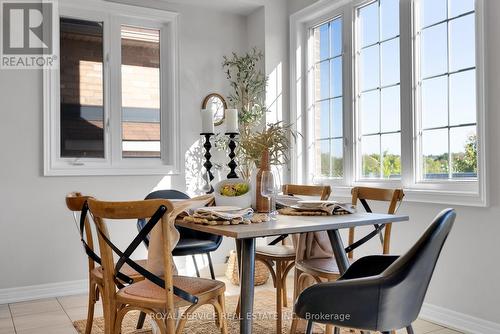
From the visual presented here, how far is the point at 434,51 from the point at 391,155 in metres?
0.80

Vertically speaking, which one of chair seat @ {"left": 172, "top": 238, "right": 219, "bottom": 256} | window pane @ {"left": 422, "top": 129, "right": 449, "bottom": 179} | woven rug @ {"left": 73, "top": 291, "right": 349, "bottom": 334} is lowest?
woven rug @ {"left": 73, "top": 291, "right": 349, "bottom": 334}

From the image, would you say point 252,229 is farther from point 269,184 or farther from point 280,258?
point 280,258

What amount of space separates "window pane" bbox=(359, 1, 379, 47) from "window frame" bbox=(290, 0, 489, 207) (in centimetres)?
7

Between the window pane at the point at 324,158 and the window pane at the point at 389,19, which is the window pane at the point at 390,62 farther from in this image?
the window pane at the point at 324,158

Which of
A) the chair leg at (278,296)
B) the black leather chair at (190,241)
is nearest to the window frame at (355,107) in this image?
the chair leg at (278,296)

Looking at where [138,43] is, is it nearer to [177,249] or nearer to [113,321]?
[177,249]

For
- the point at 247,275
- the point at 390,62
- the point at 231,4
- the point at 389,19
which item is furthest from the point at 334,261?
the point at 231,4

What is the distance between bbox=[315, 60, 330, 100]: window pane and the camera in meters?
4.04

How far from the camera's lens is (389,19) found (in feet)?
11.2

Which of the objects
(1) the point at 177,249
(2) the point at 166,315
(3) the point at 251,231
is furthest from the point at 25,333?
(3) the point at 251,231

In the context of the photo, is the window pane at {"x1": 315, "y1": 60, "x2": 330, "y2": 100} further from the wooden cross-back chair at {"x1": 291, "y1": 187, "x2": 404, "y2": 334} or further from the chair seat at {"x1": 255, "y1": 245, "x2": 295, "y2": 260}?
the chair seat at {"x1": 255, "y1": 245, "x2": 295, "y2": 260}

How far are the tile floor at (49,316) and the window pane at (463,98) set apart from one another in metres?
1.32

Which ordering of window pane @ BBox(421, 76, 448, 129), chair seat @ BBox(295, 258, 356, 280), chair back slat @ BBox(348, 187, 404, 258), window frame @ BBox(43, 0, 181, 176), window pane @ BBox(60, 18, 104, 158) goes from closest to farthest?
1. chair seat @ BBox(295, 258, 356, 280)
2. chair back slat @ BBox(348, 187, 404, 258)
3. window pane @ BBox(421, 76, 448, 129)
4. window frame @ BBox(43, 0, 181, 176)
5. window pane @ BBox(60, 18, 104, 158)

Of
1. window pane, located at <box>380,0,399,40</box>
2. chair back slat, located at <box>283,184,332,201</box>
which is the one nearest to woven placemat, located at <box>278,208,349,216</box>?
chair back slat, located at <box>283,184,332,201</box>
